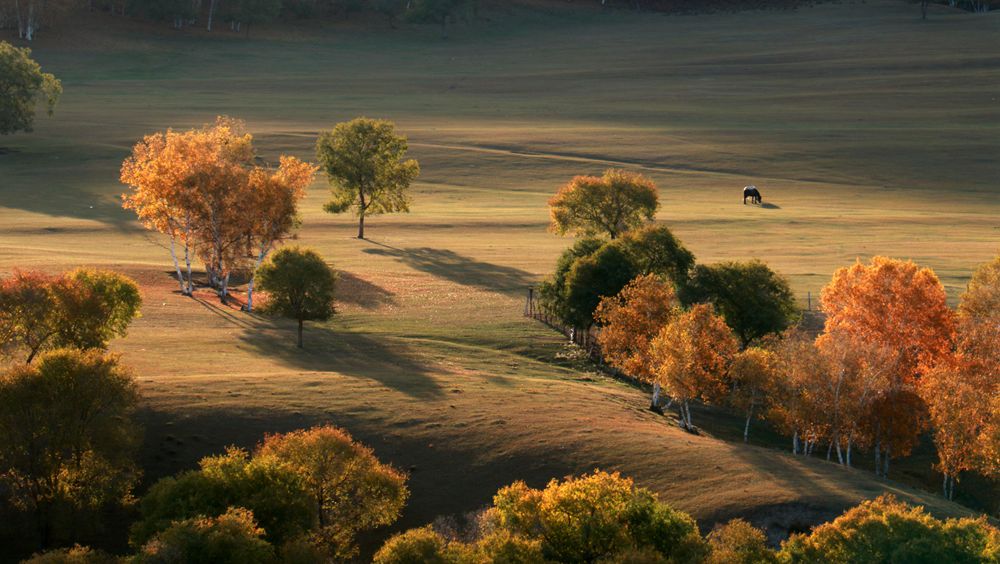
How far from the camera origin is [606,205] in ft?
316

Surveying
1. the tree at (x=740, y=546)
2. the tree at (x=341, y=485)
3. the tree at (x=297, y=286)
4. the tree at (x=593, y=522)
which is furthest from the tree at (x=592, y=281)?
the tree at (x=740, y=546)

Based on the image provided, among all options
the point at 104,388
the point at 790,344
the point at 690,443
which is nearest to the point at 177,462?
the point at 104,388

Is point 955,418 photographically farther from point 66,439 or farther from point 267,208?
point 267,208

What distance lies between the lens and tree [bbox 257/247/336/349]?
6594cm

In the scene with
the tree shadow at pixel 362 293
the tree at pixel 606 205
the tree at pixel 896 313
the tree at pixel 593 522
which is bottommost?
the tree at pixel 593 522

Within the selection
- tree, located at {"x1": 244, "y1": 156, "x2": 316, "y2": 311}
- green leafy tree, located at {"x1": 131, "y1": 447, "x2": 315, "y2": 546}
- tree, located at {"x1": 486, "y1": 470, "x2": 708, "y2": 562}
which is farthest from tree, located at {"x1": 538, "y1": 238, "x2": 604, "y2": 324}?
green leafy tree, located at {"x1": 131, "y1": 447, "x2": 315, "y2": 546}

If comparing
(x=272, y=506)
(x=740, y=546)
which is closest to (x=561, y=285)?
(x=272, y=506)

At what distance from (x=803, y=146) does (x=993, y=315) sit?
83049mm

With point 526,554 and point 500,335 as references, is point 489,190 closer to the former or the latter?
point 500,335

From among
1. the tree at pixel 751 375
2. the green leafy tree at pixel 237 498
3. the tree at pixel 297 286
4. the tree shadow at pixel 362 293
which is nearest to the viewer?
the green leafy tree at pixel 237 498

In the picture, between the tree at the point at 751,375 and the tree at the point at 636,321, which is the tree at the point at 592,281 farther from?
the tree at the point at 751,375

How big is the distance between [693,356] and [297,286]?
2389 cm

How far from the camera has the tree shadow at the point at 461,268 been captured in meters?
86.9

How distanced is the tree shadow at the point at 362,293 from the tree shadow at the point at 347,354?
701 centimetres
